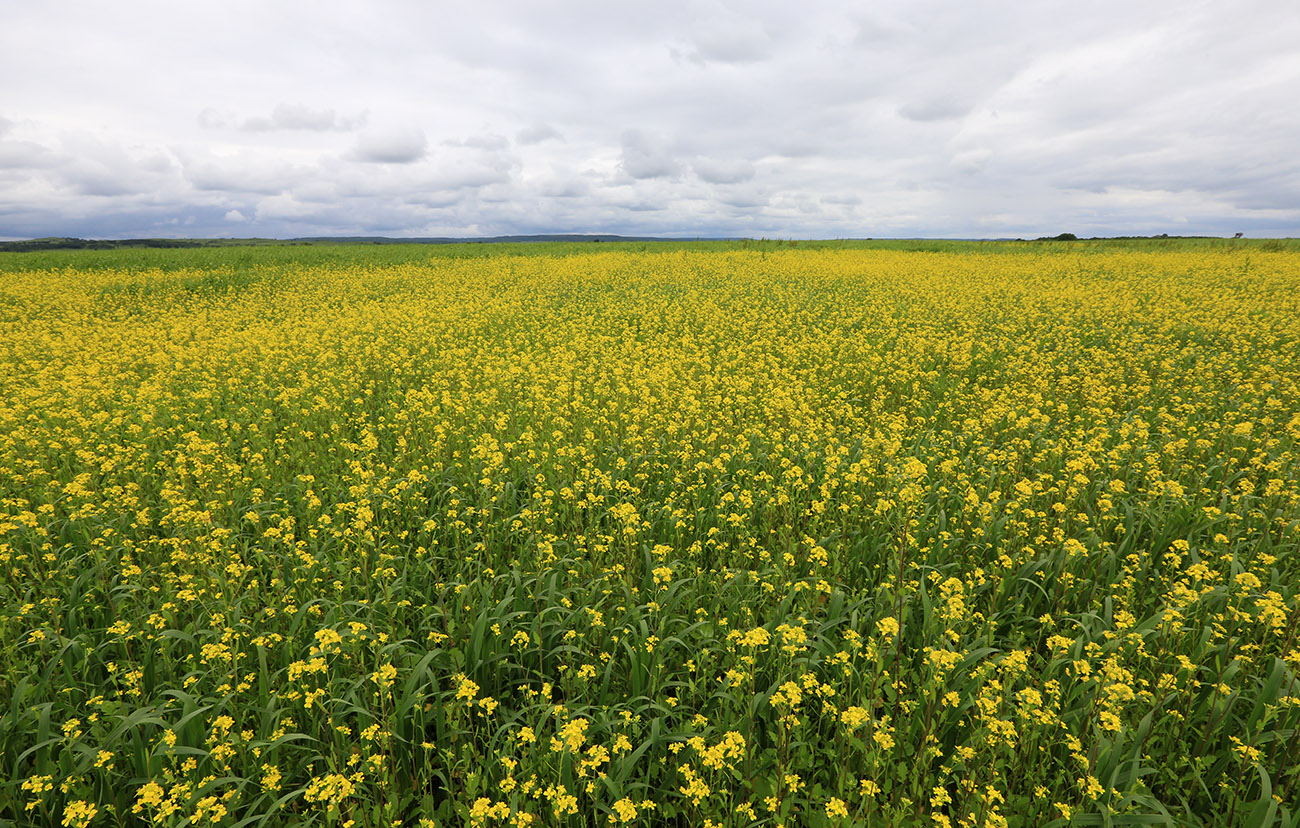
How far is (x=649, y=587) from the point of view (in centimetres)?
420

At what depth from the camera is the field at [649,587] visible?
2725 mm

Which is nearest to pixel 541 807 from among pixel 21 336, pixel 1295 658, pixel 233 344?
pixel 1295 658

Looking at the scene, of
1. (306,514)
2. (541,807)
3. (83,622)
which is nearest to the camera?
(541,807)

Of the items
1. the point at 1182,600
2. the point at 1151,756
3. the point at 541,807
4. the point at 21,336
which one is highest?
the point at 21,336

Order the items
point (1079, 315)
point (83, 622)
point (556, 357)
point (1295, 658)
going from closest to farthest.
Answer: point (1295, 658) → point (83, 622) → point (556, 357) → point (1079, 315)

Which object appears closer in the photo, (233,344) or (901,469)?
(901,469)

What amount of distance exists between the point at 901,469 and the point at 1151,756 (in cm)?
301

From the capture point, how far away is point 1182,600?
10.3 feet

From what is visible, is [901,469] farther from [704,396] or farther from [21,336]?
[21,336]

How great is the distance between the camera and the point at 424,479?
5383mm

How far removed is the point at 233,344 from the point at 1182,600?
14801mm

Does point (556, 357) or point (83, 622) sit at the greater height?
point (556, 357)

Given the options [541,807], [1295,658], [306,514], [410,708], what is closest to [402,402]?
[306,514]

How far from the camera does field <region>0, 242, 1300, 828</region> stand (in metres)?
2.72
